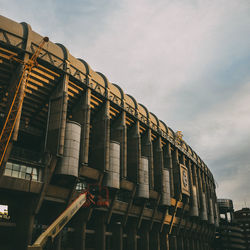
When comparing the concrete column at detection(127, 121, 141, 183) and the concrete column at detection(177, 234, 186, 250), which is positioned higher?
the concrete column at detection(127, 121, 141, 183)

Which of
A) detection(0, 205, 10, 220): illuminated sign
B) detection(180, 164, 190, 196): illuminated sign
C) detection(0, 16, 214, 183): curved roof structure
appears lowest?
detection(0, 205, 10, 220): illuminated sign

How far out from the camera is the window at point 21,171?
32862 mm

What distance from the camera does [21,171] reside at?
3384 cm

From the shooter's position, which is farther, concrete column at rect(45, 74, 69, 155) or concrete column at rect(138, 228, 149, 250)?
concrete column at rect(138, 228, 149, 250)

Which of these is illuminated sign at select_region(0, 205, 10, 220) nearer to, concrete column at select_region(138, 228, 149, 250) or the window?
the window

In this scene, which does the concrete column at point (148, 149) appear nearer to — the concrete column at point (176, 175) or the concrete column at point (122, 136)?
the concrete column at point (122, 136)

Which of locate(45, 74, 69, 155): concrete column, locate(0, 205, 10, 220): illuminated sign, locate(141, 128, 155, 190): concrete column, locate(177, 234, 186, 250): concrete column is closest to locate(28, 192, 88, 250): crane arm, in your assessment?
locate(45, 74, 69, 155): concrete column

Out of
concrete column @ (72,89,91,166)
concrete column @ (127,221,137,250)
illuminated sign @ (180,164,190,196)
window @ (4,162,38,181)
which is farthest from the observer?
illuminated sign @ (180,164,190,196)

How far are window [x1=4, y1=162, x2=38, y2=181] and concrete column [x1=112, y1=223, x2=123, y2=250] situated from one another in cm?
1893

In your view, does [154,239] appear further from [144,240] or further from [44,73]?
[44,73]

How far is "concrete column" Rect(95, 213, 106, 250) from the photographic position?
41.6 m

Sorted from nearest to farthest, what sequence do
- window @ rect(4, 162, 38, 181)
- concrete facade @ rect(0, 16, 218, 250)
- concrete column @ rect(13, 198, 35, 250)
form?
concrete column @ rect(13, 198, 35, 250) < window @ rect(4, 162, 38, 181) < concrete facade @ rect(0, 16, 218, 250)

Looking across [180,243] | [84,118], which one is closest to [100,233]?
[84,118]

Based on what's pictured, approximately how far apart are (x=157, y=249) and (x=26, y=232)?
32463 mm
